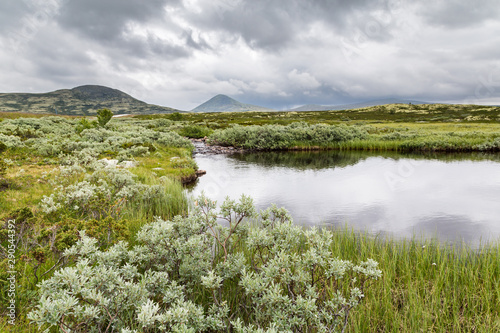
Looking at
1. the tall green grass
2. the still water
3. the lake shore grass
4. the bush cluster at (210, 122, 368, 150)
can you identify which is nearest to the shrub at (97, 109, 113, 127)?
the lake shore grass

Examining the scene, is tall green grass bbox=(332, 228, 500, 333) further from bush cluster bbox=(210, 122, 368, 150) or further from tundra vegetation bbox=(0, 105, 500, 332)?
bush cluster bbox=(210, 122, 368, 150)

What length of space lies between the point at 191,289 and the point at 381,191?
1512 centimetres

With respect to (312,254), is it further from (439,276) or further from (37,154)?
(37,154)

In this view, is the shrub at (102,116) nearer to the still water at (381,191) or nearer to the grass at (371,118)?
the still water at (381,191)

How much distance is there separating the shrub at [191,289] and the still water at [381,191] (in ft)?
21.0

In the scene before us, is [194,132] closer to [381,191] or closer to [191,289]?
[381,191]

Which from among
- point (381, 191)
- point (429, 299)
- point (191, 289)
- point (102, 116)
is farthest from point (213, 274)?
point (102, 116)

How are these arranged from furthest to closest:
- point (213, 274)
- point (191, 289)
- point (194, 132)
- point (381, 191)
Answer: point (194, 132) → point (381, 191) → point (213, 274) → point (191, 289)

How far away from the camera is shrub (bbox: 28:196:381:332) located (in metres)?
2.56

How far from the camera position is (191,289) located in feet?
12.5

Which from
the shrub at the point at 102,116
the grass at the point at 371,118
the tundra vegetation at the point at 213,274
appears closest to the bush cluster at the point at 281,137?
the shrub at the point at 102,116

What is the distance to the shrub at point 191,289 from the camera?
256 centimetres

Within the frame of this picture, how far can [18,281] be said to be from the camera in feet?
15.0

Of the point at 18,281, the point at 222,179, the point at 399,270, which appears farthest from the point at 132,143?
the point at 399,270
